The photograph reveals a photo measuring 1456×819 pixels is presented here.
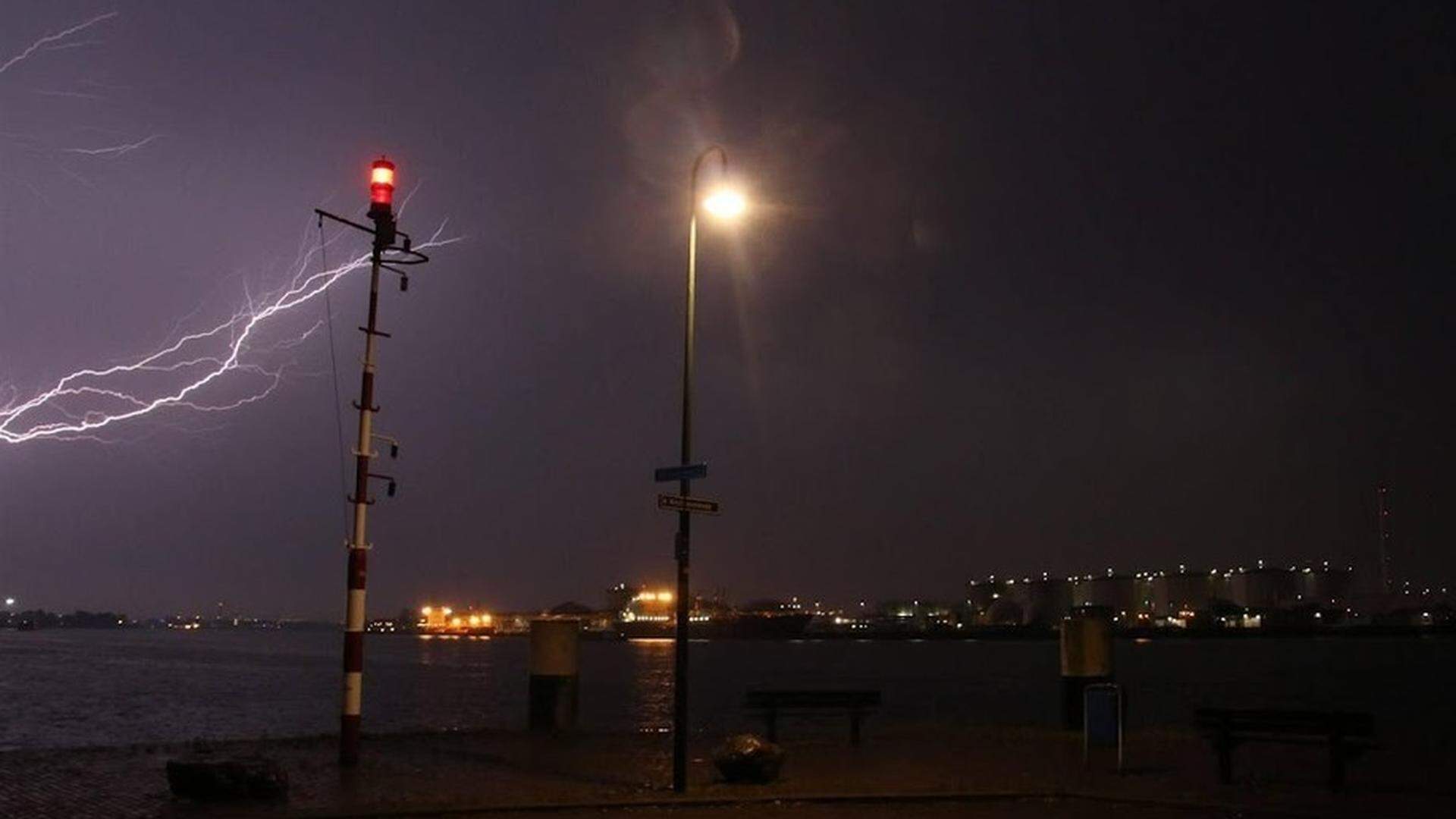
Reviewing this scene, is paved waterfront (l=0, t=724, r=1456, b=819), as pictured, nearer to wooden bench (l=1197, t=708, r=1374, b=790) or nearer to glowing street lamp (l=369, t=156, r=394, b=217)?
wooden bench (l=1197, t=708, r=1374, b=790)

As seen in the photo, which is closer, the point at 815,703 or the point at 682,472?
the point at 682,472

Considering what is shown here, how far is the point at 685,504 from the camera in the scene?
16.5 m

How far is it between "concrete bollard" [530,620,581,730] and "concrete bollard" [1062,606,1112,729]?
807 cm

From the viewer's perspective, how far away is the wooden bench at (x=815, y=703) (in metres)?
21.7

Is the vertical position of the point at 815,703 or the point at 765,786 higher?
the point at 815,703

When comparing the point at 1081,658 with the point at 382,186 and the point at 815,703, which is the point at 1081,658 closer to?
the point at 815,703

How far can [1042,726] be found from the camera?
81.7 feet

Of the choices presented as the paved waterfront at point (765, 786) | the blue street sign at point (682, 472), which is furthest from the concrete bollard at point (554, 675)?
the blue street sign at point (682, 472)

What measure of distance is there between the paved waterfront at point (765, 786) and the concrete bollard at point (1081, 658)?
185 cm

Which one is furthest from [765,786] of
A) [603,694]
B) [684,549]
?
[603,694]

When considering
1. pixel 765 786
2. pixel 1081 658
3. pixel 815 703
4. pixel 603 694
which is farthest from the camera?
pixel 603 694

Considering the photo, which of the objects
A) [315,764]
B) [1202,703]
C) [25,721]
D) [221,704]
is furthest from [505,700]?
[315,764]

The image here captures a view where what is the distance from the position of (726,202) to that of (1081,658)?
36.1 feet

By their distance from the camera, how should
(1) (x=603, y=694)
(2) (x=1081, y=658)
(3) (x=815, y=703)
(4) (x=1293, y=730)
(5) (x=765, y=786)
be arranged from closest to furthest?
(5) (x=765, y=786), (4) (x=1293, y=730), (3) (x=815, y=703), (2) (x=1081, y=658), (1) (x=603, y=694)
